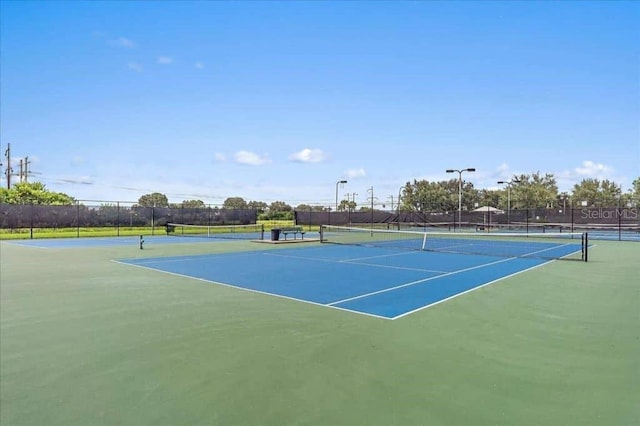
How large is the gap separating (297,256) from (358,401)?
33.1 ft

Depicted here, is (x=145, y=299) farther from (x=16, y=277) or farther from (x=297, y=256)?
Result: (x=297, y=256)

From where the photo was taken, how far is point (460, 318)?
204 inches

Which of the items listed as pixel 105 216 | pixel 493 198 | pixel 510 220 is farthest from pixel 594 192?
pixel 105 216

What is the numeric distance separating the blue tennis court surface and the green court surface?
0.57 m

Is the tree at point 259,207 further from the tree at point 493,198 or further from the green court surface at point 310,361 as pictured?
the tree at point 493,198

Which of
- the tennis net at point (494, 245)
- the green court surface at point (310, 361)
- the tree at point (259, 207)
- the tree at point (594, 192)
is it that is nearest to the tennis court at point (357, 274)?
the green court surface at point (310, 361)

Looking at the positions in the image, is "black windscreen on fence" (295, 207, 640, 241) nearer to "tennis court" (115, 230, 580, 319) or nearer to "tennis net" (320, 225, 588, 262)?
"tennis net" (320, 225, 588, 262)

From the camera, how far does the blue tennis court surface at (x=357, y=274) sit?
640cm

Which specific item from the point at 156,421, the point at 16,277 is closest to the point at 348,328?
the point at 156,421

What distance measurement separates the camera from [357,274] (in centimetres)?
909

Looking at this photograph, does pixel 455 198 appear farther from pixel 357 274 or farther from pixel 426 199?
pixel 357 274

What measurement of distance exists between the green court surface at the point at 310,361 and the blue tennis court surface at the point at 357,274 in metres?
0.57

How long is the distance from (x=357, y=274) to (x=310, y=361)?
5.52 m

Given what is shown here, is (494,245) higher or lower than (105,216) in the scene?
lower
